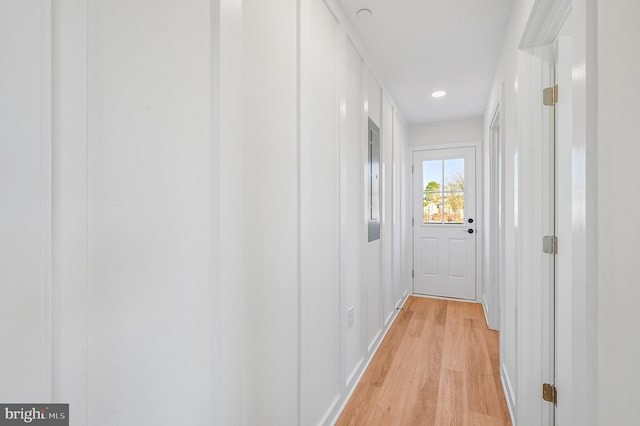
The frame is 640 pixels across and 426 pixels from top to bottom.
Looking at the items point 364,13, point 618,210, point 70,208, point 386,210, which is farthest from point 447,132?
point 70,208

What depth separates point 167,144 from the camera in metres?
0.75

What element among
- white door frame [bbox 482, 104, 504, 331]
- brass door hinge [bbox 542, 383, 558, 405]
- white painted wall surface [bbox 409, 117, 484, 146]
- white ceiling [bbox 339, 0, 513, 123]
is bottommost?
brass door hinge [bbox 542, 383, 558, 405]

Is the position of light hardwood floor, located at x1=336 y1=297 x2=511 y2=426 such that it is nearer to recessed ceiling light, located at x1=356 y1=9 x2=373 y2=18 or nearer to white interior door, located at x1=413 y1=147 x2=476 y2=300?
white interior door, located at x1=413 y1=147 x2=476 y2=300

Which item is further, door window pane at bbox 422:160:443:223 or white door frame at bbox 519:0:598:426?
door window pane at bbox 422:160:443:223

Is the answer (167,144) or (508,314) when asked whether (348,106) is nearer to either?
(167,144)

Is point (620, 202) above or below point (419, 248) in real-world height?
above

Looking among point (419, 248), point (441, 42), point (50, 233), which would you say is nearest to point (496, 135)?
point (441, 42)

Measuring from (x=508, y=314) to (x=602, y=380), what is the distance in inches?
59.6

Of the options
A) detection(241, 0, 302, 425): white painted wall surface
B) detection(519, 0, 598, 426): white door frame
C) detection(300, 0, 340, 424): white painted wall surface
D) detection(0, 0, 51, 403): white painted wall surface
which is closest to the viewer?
detection(0, 0, 51, 403): white painted wall surface

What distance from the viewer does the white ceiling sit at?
1.93 meters

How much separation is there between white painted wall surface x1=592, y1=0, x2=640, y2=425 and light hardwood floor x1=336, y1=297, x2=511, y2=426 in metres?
1.44

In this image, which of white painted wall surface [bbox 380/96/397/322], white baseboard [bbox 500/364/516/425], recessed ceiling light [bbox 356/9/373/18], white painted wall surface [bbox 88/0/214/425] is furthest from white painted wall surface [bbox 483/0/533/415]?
white painted wall surface [bbox 88/0/214/425]

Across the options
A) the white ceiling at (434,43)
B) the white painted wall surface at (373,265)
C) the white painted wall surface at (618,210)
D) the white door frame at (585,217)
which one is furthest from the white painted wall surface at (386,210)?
the white painted wall surface at (618,210)

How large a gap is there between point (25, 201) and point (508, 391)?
2589 millimetres
